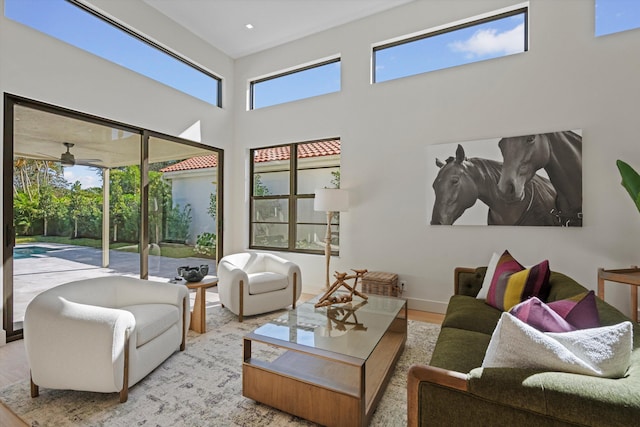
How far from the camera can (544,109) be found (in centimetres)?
328

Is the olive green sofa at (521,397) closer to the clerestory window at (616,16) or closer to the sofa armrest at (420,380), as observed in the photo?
the sofa armrest at (420,380)

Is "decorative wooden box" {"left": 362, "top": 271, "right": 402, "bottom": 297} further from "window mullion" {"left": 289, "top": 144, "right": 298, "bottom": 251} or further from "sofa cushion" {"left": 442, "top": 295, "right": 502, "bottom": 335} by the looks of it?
"window mullion" {"left": 289, "top": 144, "right": 298, "bottom": 251}

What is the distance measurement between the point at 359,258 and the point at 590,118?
9.86ft

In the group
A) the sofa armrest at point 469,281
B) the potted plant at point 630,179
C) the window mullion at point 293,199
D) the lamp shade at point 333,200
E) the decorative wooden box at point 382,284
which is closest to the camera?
the potted plant at point 630,179

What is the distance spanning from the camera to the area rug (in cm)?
175

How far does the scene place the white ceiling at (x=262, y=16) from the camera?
4.02m

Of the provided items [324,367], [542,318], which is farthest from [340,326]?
[542,318]

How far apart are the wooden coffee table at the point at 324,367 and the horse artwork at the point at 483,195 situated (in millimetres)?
1847

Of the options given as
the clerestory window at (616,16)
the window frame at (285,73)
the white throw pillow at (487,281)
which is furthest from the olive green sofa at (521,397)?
the window frame at (285,73)

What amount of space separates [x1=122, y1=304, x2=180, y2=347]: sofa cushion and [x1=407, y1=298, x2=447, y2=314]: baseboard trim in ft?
9.15

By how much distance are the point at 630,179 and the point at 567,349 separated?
8.77 ft

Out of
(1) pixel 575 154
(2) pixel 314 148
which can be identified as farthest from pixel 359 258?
(1) pixel 575 154

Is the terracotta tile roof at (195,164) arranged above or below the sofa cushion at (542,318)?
above

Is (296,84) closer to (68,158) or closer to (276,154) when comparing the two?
(276,154)
